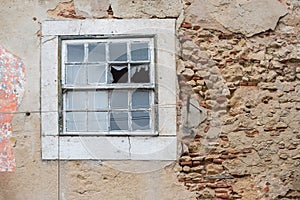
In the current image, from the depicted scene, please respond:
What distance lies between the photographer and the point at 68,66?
477 cm

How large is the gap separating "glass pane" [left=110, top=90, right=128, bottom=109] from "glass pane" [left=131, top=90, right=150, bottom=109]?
0.30 ft

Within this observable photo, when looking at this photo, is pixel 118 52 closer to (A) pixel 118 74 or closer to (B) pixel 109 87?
(A) pixel 118 74

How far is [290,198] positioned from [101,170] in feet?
7.07

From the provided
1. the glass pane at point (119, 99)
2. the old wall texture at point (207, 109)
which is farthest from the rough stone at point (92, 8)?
the glass pane at point (119, 99)

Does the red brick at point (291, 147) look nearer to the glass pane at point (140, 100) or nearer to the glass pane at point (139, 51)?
the glass pane at point (140, 100)

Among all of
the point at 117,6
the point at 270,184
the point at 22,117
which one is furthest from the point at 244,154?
the point at 22,117

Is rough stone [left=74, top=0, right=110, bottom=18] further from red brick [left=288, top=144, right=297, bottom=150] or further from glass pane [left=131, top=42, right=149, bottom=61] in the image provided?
red brick [left=288, top=144, right=297, bottom=150]

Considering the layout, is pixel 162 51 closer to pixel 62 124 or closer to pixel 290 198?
pixel 62 124

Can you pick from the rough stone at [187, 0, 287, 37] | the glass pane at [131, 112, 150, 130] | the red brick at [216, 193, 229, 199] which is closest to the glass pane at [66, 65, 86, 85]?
the glass pane at [131, 112, 150, 130]

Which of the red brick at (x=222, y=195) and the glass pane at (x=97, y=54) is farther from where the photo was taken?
the glass pane at (x=97, y=54)

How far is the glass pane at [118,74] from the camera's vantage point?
4.73m

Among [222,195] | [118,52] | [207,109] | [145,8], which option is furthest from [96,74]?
[222,195]

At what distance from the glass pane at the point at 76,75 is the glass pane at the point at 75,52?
0.08m

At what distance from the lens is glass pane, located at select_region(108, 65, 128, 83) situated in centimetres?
473
